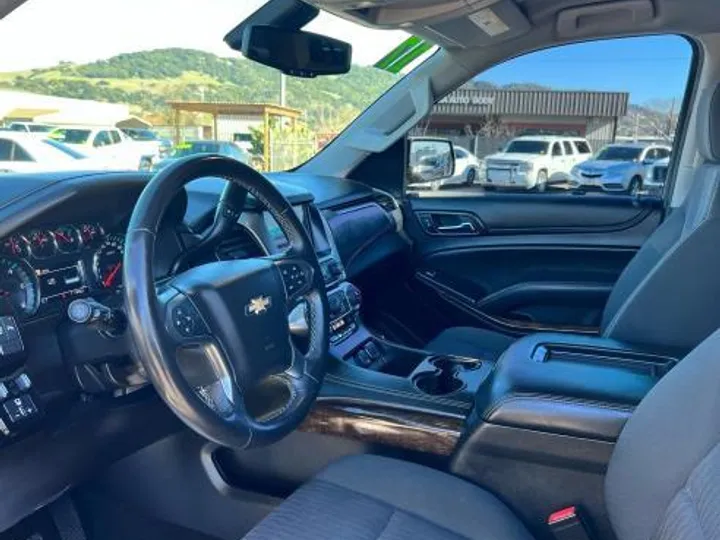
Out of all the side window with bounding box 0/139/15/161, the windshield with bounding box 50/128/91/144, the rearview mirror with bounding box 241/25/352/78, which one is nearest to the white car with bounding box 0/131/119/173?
the side window with bounding box 0/139/15/161

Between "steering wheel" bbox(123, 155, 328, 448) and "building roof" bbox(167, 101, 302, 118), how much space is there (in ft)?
8.85

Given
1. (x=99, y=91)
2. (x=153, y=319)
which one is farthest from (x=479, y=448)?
(x=99, y=91)

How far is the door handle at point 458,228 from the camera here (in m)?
3.10

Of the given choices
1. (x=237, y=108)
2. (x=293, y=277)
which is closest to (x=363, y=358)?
(x=293, y=277)

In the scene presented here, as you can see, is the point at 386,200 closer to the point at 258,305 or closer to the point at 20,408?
the point at 258,305

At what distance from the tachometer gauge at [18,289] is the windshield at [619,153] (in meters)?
2.35

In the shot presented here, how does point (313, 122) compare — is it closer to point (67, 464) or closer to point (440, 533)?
point (67, 464)

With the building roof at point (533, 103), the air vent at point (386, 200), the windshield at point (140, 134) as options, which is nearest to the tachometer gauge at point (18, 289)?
the air vent at point (386, 200)

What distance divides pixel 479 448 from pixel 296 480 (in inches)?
19.4

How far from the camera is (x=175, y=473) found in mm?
1816

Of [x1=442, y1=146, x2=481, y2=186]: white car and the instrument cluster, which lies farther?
[x1=442, y1=146, x2=481, y2=186]: white car

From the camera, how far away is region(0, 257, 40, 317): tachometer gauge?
132cm

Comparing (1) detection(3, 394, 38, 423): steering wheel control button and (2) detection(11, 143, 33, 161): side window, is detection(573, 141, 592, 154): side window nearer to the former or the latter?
(1) detection(3, 394, 38, 423): steering wheel control button

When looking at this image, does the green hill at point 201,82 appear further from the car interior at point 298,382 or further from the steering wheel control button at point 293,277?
the steering wheel control button at point 293,277
